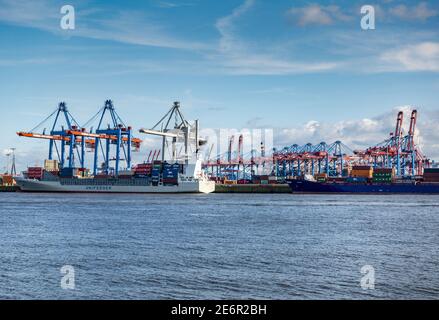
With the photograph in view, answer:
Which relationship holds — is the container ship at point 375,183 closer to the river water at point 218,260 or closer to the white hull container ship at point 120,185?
the white hull container ship at point 120,185

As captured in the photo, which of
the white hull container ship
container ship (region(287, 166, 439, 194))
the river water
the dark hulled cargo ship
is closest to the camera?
the river water

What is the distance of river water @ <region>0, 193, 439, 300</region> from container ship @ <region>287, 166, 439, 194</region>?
8085 centimetres

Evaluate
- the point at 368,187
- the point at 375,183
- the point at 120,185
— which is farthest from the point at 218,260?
the point at 375,183

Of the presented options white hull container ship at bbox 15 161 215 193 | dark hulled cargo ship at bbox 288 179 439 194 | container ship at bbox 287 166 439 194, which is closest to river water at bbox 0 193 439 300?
dark hulled cargo ship at bbox 288 179 439 194

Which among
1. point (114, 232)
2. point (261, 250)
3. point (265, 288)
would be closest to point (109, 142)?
point (114, 232)

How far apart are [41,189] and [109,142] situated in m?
18.5

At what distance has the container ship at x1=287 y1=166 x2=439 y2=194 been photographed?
401ft

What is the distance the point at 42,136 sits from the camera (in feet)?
389

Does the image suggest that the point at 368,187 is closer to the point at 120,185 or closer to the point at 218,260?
the point at 120,185

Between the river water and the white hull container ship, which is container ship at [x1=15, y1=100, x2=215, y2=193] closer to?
the white hull container ship

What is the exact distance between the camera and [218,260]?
2595cm

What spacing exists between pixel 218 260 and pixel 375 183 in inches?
4081

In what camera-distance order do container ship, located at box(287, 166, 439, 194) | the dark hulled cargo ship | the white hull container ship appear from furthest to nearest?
1. the white hull container ship
2. container ship, located at box(287, 166, 439, 194)
3. the dark hulled cargo ship
